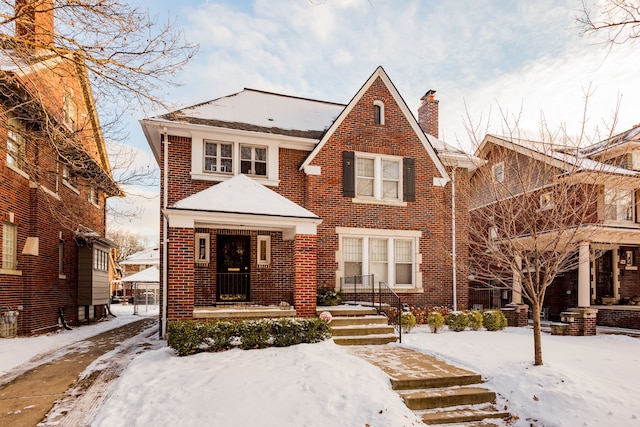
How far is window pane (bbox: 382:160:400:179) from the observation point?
1466cm

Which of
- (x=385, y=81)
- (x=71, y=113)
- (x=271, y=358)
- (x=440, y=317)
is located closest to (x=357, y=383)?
(x=271, y=358)

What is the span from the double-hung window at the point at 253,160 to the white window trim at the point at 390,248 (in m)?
3.25

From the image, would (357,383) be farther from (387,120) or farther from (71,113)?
(71,113)

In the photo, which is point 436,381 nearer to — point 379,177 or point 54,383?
point 54,383

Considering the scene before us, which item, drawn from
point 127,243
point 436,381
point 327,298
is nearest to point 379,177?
point 327,298

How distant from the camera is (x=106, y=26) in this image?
6961 millimetres

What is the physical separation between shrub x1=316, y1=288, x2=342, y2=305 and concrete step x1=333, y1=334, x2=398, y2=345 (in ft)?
7.84

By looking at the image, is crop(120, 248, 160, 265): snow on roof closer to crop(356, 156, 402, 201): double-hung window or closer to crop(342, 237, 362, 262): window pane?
crop(342, 237, 362, 262): window pane

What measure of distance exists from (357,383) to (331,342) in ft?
10.1

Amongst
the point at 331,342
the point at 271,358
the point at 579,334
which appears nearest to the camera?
the point at 271,358

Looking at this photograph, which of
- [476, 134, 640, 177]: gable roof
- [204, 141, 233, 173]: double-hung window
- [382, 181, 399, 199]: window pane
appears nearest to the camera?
[476, 134, 640, 177]: gable roof

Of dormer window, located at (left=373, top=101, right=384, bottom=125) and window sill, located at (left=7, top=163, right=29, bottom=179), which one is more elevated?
dormer window, located at (left=373, top=101, right=384, bottom=125)

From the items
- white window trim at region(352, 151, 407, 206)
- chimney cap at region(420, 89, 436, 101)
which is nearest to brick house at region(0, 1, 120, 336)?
white window trim at region(352, 151, 407, 206)

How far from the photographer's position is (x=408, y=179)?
48.1 feet
